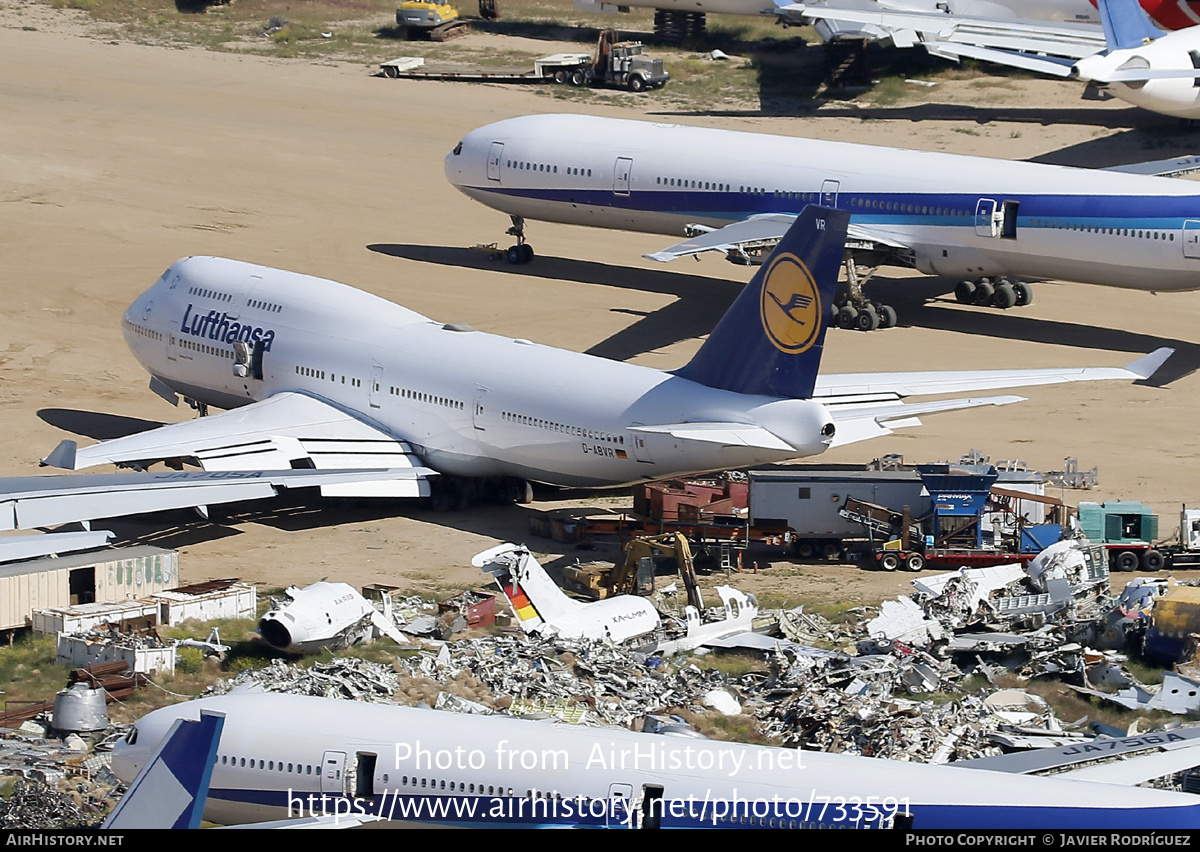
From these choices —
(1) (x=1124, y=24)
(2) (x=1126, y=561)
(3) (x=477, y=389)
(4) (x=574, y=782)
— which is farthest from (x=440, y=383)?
(1) (x=1124, y=24)

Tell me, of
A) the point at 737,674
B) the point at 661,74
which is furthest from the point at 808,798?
the point at 661,74

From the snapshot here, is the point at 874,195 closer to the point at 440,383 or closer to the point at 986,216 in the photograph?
the point at 986,216

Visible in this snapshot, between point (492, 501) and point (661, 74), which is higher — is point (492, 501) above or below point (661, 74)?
below

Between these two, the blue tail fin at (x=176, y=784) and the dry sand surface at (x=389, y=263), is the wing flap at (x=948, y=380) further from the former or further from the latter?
the blue tail fin at (x=176, y=784)

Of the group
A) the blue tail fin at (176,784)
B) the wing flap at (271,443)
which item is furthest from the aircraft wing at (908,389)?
the blue tail fin at (176,784)

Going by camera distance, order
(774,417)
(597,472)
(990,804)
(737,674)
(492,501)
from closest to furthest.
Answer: (990,804), (737,674), (774,417), (597,472), (492,501)

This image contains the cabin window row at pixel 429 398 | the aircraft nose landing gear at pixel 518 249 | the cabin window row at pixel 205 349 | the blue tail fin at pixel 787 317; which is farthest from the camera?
the aircraft nose landing gear at pixel 518 249

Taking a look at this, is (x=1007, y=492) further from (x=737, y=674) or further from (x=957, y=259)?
(x=957, y=259)
